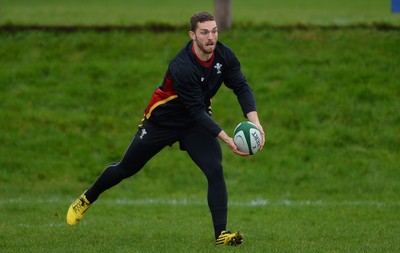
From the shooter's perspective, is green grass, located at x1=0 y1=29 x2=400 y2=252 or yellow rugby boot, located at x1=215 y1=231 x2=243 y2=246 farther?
green grass, located at x1=0 y1=29 x2=400 y2=252

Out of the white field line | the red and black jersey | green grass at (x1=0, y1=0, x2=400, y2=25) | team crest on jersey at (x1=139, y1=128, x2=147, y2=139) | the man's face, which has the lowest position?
the white field line

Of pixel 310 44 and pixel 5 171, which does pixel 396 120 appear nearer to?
pixel 310 44

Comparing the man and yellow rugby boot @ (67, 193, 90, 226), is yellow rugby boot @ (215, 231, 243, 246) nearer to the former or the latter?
the man

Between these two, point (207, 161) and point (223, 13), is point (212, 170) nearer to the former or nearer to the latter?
point (207, 161)

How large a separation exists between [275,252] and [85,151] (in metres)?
6.71

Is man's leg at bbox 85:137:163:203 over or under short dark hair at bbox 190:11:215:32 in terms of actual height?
under

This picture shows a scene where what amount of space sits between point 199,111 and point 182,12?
44.3 feet

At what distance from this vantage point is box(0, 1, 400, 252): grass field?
8.98 metres

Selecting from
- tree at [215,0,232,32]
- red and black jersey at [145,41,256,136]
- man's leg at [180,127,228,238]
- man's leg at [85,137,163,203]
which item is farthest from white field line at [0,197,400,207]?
tree at [215,0,232,32]

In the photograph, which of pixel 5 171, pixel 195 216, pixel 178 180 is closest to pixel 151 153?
pixel 195 216

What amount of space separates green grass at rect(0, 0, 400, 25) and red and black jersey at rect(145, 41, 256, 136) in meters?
9.59

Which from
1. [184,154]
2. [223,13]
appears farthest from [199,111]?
[223,13]

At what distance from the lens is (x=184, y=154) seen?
1338 cm

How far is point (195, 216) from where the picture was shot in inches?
402
